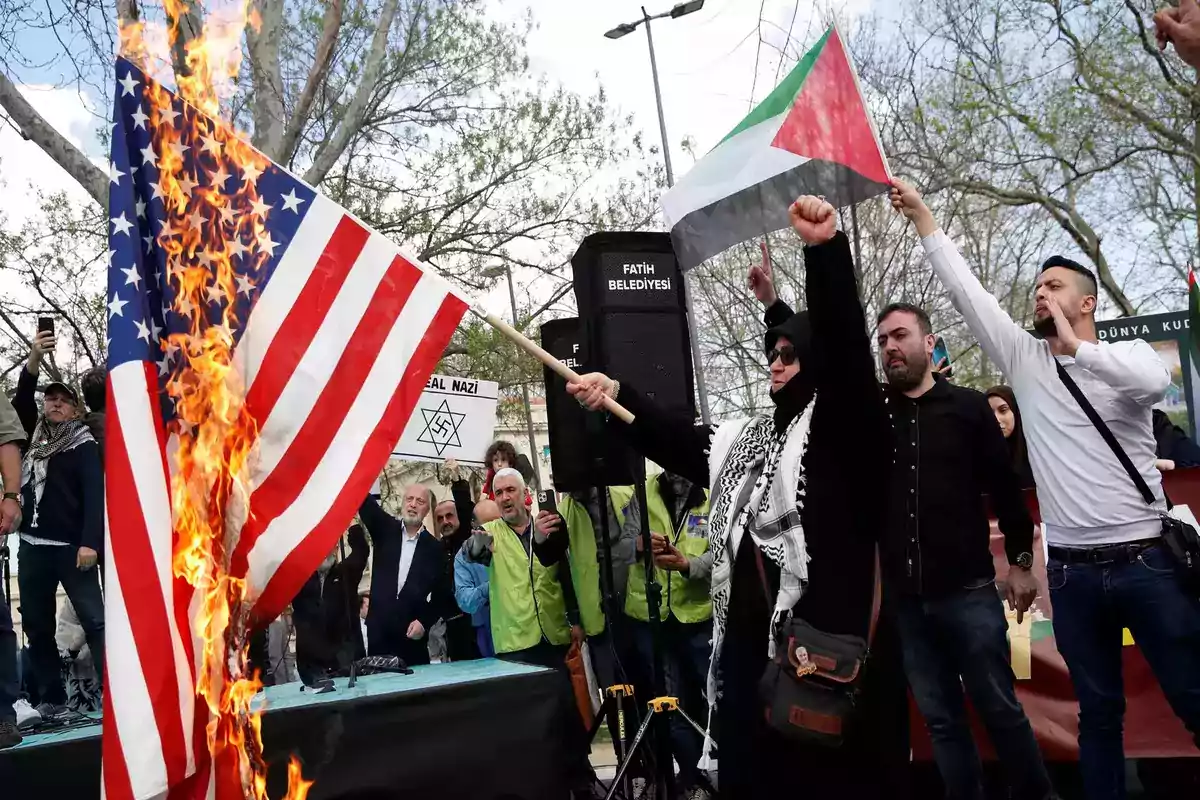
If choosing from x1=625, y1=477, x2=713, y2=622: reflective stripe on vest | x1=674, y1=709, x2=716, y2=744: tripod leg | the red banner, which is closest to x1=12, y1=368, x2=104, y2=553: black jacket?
x1=625, y1=477, x2=713, y2=622: reflective stripe on vest

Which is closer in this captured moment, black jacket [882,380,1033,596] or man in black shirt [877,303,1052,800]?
man in black shirt [877,303,1052,800]

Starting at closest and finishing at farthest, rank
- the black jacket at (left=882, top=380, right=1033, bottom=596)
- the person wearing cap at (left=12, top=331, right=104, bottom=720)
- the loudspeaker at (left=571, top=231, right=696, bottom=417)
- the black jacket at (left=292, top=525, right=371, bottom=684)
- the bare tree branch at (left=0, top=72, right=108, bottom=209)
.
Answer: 1. the black jacket at (left=882, top=380, right=1033, bottom=596)
2. the loudspeaker at (left=571, top=231, right=696, bottom=417)
3. the person wearing cap at (left=12, top=331, right=104, bottom=720)
4. the black jacket at (left=292, top=525, right=371, bottom=684)
5. the bare tree branch at (left=0, top=72, right=108, bottom=209)

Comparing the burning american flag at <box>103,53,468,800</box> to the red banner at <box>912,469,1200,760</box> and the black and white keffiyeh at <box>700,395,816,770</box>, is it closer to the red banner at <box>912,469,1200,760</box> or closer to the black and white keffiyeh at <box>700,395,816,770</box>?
the black and white keffiyeh at <box>700,395,816,770</box>

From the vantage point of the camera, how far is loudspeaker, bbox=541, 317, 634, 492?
6.17m

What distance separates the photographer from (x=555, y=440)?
6.59m

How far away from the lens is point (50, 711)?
5.74 metres

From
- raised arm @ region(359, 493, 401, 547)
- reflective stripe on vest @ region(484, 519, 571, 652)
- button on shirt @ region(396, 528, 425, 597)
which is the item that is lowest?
reflective stripe on vest @ region(484, 519, 571, 652)

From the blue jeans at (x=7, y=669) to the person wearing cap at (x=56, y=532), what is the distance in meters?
0.96

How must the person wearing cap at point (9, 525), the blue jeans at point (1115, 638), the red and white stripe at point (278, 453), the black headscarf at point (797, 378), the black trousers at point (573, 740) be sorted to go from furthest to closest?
the black trousers at point (573, 740) < the person wearing cap at point (9, 525) < the blue jeans at point (1115, 638) < the black headscarf at point (797, 378) < the red and white stripe at point (278, 453)

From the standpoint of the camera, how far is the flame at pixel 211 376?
289cm

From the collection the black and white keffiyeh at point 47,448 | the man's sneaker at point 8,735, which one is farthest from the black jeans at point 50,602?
the man's sneaker at point 8,735

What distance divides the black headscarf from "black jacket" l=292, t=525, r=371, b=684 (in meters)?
4.59

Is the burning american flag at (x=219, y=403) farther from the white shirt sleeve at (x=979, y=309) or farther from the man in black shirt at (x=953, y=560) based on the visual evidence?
the man in black shirt at (x=953, y=560)

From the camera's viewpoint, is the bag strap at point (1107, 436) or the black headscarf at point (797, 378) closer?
the black headscarf at point (797, 378)
